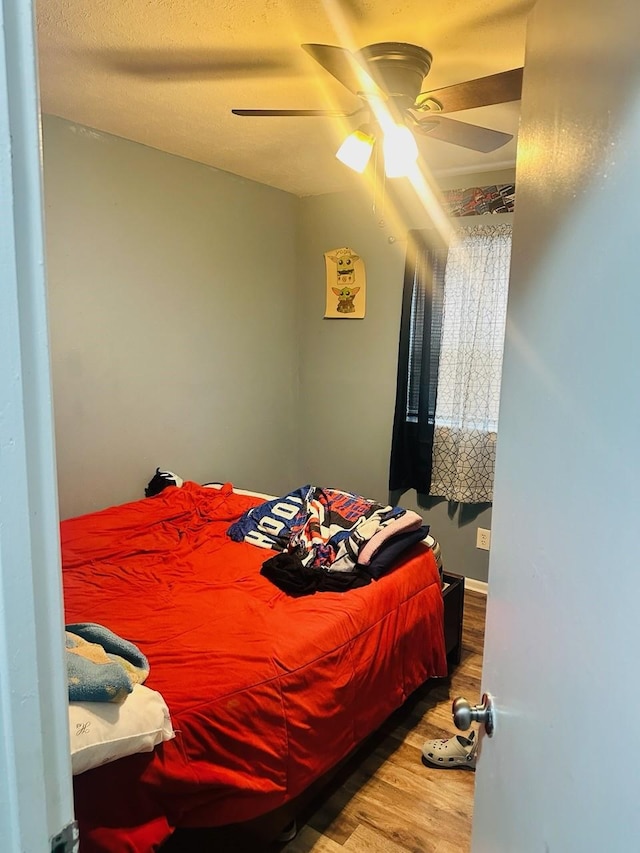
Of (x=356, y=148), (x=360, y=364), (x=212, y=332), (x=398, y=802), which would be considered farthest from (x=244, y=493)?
(x=356, y=148)

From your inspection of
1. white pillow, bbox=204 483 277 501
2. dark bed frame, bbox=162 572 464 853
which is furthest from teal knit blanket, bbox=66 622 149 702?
white pillow, bbox=204 483 277 501

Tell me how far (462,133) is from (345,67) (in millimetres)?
620

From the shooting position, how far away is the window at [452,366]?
3.25 metres

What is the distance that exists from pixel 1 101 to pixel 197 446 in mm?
3105

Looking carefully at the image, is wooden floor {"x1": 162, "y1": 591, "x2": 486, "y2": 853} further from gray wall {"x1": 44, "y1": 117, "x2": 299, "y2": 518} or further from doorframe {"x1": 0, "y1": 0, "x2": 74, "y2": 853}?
gray wall {"x1": 44, "y1": 117, "x2": 299, "y2": 518}

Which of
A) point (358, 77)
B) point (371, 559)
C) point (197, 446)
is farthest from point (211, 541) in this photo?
point (358, 77)

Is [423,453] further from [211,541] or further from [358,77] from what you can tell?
[358,77]

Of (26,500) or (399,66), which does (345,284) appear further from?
(26,500)

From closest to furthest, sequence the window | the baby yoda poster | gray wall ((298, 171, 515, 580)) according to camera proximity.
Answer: the window → gray wall ((298, 171, 515, 580)) → the baby yoda poster

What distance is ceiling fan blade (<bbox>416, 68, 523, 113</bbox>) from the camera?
1640mm

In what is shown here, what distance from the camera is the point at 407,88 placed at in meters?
1.94

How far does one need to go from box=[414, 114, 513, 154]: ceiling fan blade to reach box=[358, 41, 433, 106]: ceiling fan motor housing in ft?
0.44

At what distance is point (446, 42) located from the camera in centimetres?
184

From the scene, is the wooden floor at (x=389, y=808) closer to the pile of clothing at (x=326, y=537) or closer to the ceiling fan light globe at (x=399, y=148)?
the pile of clothing at (x=326, y=537)
